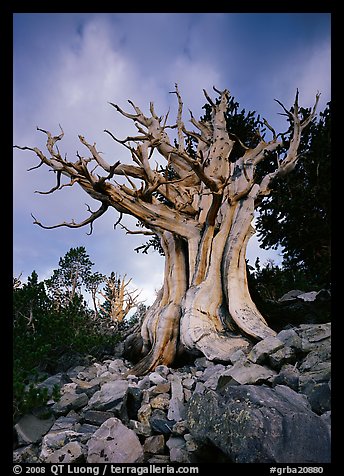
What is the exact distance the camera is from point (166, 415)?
288 centimetres

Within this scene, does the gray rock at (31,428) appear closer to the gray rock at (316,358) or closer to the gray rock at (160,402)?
the gray rock at (160,402)

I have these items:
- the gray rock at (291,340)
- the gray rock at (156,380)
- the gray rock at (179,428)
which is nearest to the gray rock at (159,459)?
the gray rock at (179,428)

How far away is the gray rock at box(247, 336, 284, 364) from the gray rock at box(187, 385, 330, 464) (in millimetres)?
1118

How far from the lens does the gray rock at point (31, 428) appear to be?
294cm

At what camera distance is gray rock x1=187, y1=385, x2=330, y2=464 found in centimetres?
188

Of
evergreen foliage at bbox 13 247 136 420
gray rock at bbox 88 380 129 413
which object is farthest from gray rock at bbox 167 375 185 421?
evergreen foliage at bbox 13 247 136 420

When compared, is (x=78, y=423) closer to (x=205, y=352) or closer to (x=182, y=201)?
(x=205, y=352)

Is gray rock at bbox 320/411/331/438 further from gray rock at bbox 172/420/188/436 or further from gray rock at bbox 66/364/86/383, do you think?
gray rock at bbox 66/364/86/383

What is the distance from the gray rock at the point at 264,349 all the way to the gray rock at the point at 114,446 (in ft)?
4.79

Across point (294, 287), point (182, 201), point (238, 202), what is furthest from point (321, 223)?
point (294, 287)

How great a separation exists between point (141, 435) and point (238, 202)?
4.33 metres

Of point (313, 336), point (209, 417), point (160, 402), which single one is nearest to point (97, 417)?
point (160, 402)

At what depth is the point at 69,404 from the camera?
134 inches

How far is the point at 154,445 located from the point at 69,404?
1.23m
